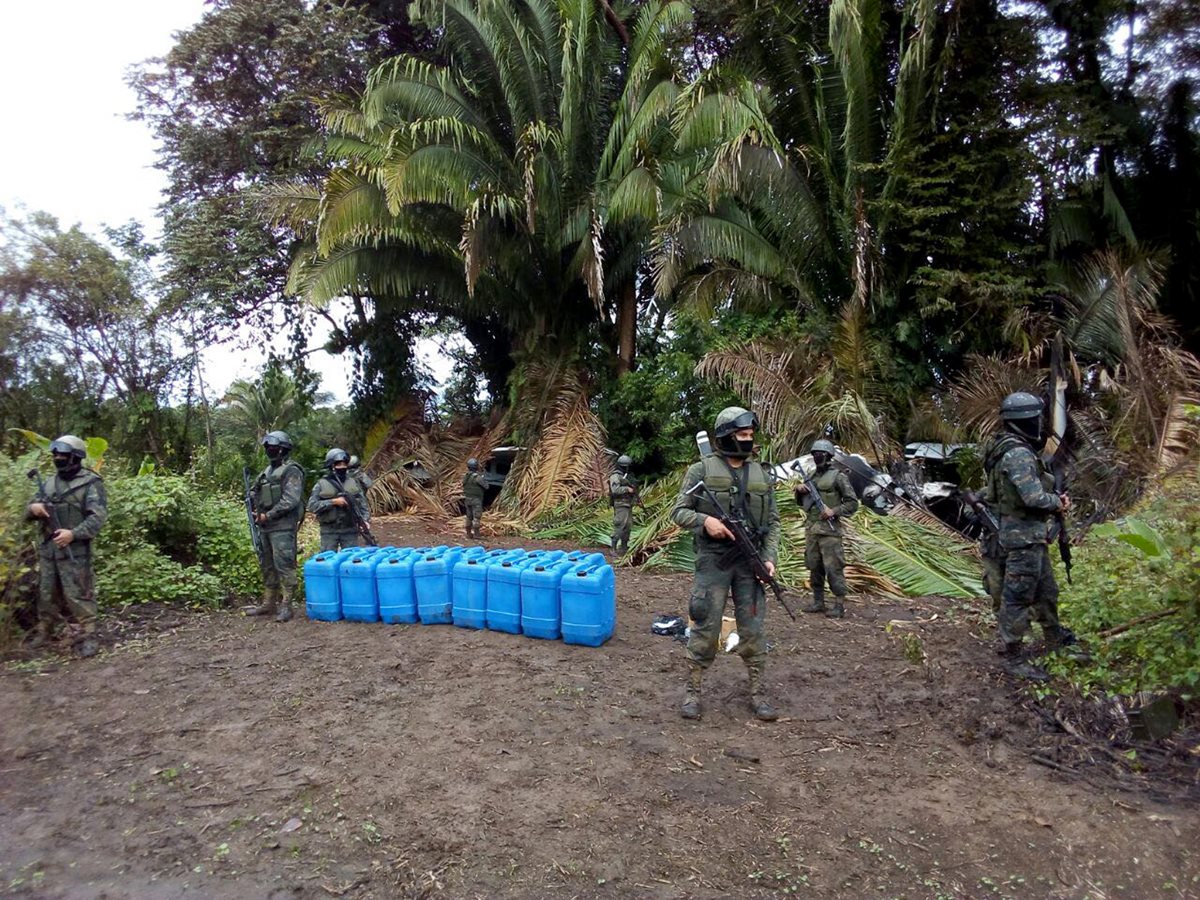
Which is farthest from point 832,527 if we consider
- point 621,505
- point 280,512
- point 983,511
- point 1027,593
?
point 280,512

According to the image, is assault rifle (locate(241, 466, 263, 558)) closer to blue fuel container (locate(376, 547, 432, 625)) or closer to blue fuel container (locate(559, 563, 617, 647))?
blue fuel container (locate(376, 547, 432, 625))

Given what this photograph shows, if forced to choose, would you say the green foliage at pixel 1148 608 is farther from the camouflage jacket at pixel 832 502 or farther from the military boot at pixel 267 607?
the military boot at pixel 267 607

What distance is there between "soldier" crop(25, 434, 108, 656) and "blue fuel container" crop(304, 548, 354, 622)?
179cm

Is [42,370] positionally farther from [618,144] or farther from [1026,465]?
[1026,465]

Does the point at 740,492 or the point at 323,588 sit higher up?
the point at 740,492

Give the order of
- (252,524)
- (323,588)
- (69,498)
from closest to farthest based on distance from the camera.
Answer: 1. (69,498)
2. (323,588)
3. (252,524)

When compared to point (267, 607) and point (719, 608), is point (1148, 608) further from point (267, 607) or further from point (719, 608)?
point (267, 607)

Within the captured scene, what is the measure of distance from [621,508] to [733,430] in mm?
6585

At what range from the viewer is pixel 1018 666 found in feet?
18.6

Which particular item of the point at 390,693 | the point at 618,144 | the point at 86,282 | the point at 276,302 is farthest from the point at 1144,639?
the point at 86,282

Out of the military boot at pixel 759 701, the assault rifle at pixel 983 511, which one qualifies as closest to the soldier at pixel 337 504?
the military boot at pixel 759 701

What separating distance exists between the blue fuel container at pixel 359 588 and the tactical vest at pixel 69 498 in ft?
7.31

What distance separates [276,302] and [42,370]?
5.46 meters

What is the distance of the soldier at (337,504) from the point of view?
8.80 metres
